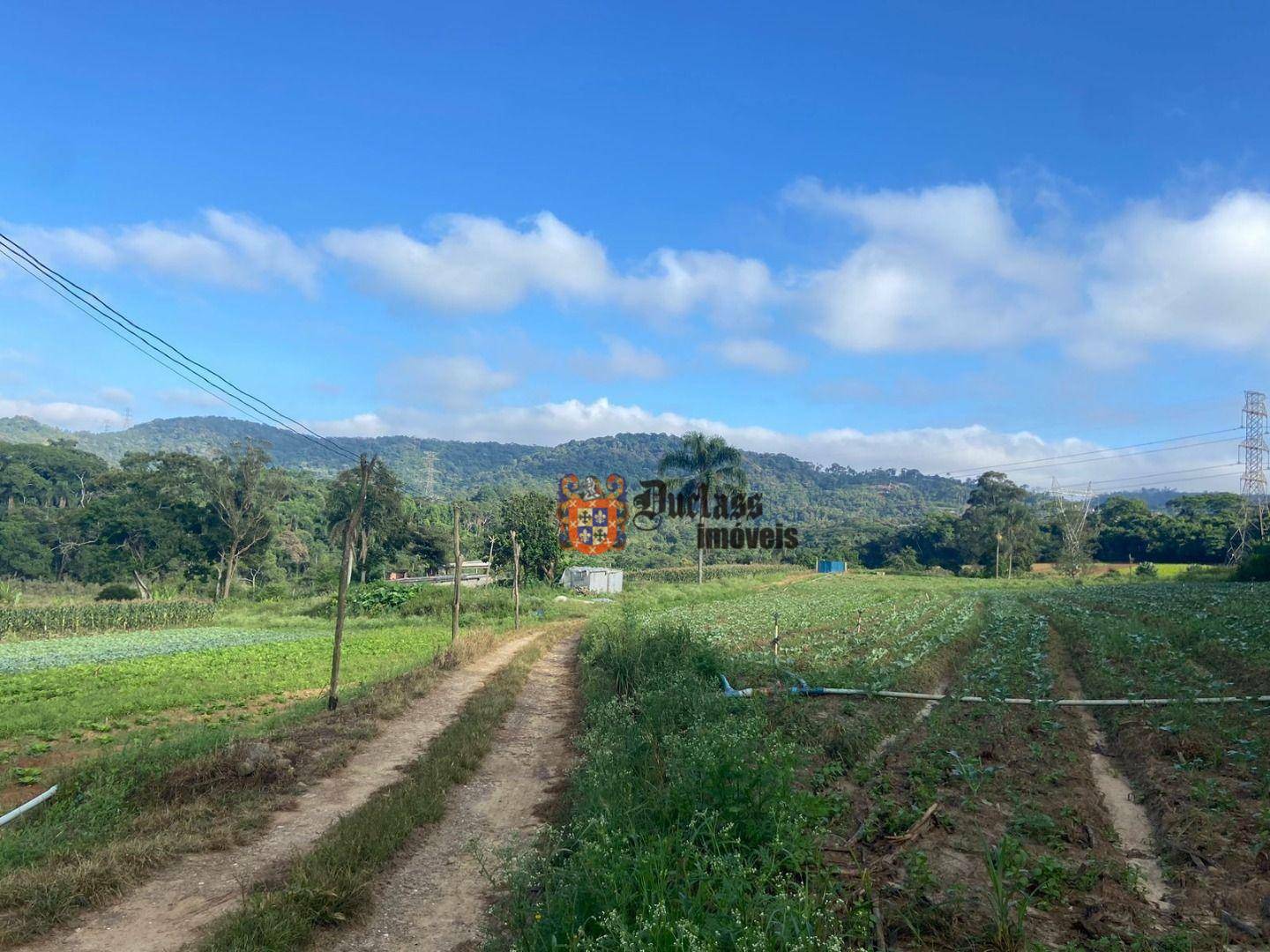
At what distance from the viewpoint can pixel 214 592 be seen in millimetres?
57375

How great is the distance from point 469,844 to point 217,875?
3.11 metres

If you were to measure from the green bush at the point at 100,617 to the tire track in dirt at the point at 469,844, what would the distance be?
33.3m

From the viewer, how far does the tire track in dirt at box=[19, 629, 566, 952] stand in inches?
231

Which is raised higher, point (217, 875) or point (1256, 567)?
point (1256, 567)

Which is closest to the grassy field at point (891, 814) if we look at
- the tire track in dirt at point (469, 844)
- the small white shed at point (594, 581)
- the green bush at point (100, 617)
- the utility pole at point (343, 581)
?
the tire track in dirt at point (469, 844)

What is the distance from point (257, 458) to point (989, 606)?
56.1 meters

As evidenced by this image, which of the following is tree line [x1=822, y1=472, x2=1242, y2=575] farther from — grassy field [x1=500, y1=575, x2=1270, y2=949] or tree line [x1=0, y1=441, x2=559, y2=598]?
grassy field [x1=500, y1=575, x2=1270, y2=949]

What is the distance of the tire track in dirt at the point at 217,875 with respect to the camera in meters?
5.86

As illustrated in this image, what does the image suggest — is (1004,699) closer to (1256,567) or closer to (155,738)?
(155,738)

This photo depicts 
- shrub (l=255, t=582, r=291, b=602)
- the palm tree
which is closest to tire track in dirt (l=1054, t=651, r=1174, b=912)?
the palm tree

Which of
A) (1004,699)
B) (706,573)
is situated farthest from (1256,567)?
(1004,699)

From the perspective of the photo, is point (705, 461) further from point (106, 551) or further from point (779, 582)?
point (106, 551)

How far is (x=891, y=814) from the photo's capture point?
7.48m

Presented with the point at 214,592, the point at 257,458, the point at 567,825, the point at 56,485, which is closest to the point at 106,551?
the point at 214,592
